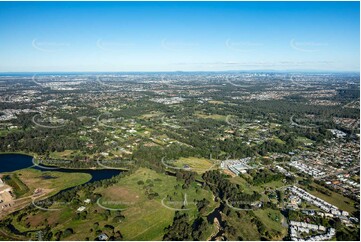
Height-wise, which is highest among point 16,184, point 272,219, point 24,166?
point 16,184

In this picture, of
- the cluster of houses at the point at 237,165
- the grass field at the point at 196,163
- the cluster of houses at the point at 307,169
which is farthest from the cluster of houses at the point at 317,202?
the grass field at the point at 196,163

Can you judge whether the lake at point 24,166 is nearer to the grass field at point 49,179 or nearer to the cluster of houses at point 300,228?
the grass field at point 49,179

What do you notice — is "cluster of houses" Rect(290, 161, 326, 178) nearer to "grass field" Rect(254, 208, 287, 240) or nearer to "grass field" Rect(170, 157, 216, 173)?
"grass field" Rect(170, 157, 216, 173)

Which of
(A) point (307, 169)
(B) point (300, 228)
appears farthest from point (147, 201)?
(A) point (307, 169)

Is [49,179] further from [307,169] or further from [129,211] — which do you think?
[307,169]

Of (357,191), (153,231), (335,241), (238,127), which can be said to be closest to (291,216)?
(335,241)

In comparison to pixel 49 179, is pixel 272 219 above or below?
below
